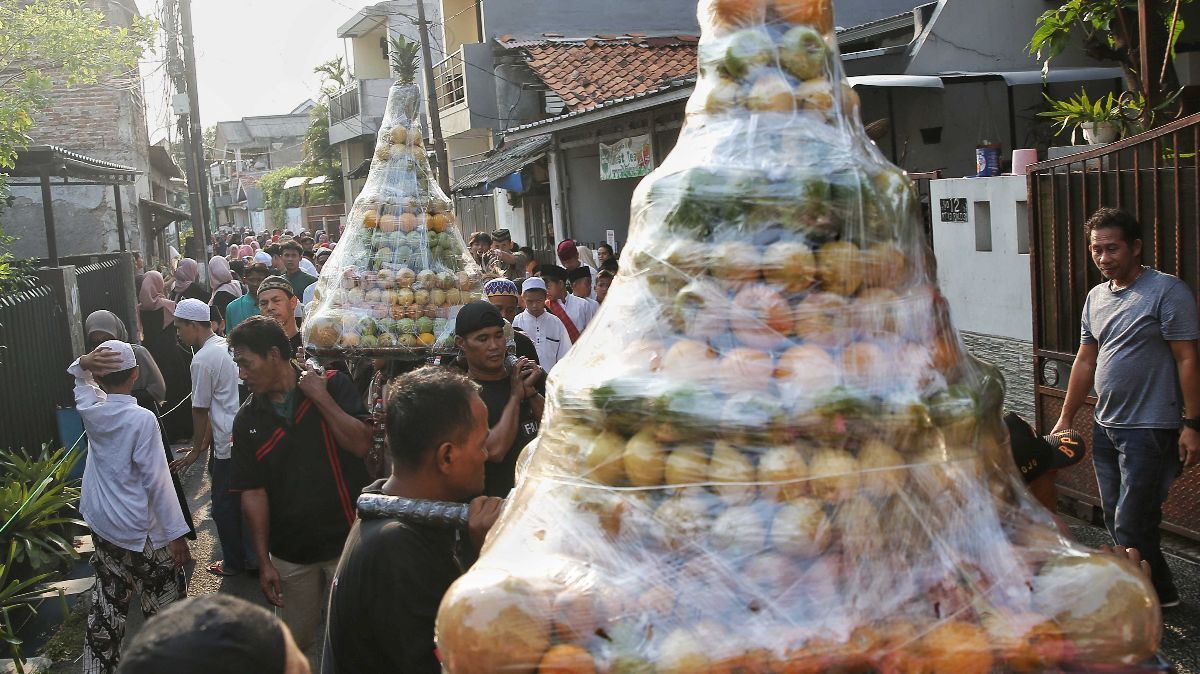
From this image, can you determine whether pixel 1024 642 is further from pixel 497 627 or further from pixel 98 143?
pixel 98 143

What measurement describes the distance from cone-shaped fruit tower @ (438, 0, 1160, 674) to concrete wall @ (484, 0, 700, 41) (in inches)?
806

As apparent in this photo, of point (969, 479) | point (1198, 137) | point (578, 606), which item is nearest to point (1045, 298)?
point (1198, 137)

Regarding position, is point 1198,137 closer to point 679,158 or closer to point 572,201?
point 679,158

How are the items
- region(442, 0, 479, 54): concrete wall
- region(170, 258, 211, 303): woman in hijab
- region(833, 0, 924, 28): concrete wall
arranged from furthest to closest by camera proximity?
region(442, 0, 479, 54): concrete wall, region(833, 0, 924, 28): concrete wall, region(170, 258, 211, 303): woman in hijab

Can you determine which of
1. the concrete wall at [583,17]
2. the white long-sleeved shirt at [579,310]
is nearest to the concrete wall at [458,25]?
the concrete wall at [583,17]

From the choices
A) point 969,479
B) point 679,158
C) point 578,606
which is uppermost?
point 679,158

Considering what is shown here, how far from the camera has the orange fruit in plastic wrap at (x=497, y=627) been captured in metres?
2.18

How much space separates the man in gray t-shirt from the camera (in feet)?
16.7

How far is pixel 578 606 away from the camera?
220 centimetres

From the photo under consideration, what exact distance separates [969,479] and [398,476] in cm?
152

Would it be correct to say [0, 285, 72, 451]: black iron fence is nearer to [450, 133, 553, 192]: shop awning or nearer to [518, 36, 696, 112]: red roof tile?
[450, 133, 553, 192]: shop awning

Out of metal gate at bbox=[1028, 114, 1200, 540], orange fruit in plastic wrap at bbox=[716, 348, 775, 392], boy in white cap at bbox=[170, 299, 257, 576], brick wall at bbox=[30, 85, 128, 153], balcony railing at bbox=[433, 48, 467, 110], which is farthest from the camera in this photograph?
brick wall at bbox=[30, 85, 128, 153]

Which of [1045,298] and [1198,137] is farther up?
[1198,137]

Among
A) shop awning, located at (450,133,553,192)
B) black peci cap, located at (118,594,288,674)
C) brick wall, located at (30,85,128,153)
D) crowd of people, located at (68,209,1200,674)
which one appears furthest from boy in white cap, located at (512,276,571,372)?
brick wall, located at (30,85,128,153)
